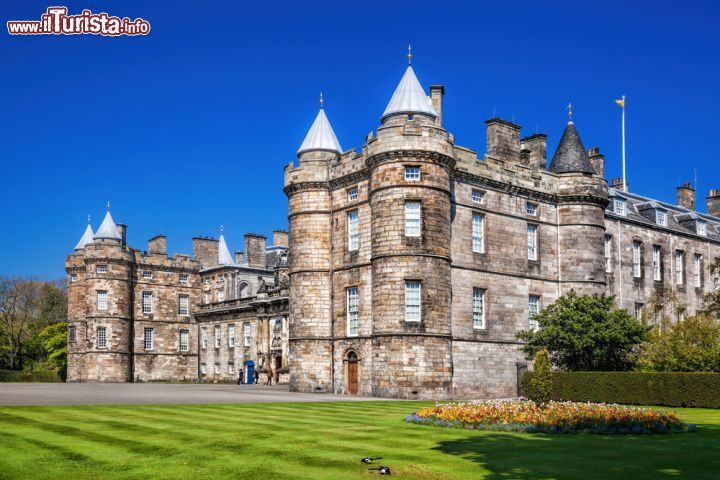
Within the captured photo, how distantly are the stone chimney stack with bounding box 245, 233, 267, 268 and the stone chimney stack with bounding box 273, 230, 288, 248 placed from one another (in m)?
2.18

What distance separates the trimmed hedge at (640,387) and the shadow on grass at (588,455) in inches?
465

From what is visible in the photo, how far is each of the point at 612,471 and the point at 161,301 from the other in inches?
2283

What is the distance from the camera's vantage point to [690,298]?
172 ft

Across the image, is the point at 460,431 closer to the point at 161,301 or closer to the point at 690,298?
the point at 690,298

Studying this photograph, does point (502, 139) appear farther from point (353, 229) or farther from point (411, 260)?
point (411, 260)

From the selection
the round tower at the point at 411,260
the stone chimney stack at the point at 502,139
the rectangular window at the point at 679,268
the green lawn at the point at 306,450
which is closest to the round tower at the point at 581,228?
the stone chimney stack at the point at 502,139

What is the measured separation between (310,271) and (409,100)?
9.84 metres

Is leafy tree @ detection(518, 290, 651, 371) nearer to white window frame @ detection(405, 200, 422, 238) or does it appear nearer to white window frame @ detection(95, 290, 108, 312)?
white window frame @ detection(405, 200, 422, 238)

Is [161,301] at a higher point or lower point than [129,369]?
higher

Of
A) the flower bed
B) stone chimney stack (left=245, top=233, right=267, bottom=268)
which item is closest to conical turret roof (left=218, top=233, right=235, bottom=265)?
stone chimney stack (left=245, top=233, right=267, bottom=268)

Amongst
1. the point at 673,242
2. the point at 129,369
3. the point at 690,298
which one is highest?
the point at 673,242

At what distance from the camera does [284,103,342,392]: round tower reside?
129ft

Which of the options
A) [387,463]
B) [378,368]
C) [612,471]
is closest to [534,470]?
[612,471]

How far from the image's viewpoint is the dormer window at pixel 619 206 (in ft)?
161
